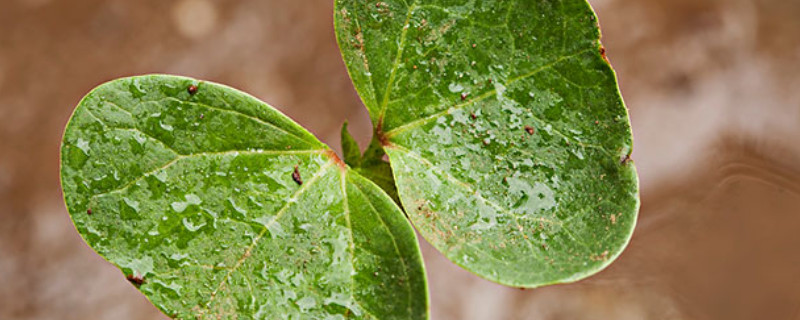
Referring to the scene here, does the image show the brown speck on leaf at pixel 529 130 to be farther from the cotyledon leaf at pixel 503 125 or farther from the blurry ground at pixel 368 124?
the blurry ground at pixel 368 124

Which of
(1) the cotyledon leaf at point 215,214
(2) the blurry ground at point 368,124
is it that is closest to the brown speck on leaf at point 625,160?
(1) the cotyledon leaf at point 215,214

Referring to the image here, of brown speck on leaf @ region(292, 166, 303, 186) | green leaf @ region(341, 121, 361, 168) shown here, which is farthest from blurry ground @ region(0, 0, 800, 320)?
brown speck on leaf @ region(292, 166, 303, 186)

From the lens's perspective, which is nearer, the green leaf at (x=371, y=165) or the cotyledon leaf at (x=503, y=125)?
the cotyledon leaf at (x=503, y=125)

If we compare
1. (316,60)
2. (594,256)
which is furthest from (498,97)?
(316,60)

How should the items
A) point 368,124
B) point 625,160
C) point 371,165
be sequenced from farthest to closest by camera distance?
point 368,124
point 371,165
point 625,160

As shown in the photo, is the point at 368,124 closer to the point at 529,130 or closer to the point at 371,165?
the point at 371,165

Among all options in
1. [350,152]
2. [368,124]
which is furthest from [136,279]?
[368,124]

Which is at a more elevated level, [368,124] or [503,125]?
[503,125]
